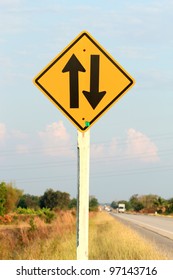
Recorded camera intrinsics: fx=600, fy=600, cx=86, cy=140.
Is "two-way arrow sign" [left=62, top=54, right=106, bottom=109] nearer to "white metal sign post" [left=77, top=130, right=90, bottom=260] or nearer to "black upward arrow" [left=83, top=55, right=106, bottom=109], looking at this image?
"black upward arrow" [left=83, top=55, right=106, bottom=109]

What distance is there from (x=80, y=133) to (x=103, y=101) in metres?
0.48

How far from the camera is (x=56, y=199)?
10875cm

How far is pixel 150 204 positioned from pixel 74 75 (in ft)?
507

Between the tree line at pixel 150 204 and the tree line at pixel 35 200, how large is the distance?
14700mm

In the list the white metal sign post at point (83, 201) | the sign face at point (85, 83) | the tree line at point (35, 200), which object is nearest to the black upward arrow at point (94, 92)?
the sign face at point (85, 83)

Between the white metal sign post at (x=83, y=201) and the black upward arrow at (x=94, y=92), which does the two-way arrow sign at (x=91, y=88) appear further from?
the white metal sign post at (x=83, y=201)

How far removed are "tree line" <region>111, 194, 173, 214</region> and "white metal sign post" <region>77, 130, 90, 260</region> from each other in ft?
362

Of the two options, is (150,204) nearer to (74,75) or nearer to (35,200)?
(35,200)

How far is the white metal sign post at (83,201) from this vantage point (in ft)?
23.3

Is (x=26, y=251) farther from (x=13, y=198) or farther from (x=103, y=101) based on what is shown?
(x=13, y=198)

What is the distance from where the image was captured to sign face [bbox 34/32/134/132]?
7180 mm

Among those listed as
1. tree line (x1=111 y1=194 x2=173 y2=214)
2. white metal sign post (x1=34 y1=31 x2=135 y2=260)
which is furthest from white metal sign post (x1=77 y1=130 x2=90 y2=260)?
tree line (x1=111 y1=194 x2=173 y2=214)
